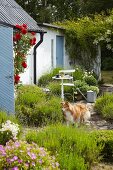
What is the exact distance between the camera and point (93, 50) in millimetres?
20656

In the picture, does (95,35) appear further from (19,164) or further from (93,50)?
(19,164)

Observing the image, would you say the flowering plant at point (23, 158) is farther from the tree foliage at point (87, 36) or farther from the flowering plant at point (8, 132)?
the tree foliage at point (87, 36)

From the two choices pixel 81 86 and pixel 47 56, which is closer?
pixel 81 86

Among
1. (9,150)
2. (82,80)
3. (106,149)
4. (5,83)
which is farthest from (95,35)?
(9,150)

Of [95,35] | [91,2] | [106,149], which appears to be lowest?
[106,149]

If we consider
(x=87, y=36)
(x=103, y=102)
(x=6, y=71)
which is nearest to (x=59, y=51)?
(x=87, y=36)

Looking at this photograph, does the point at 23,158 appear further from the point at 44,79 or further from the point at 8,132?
the point at 44,79

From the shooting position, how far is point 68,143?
7047 mm

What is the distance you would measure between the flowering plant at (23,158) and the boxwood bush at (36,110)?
425 cm

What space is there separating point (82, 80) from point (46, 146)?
35.1 feet

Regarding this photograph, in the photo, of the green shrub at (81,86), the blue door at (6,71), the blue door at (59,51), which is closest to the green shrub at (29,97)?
the blue door at (6,71)

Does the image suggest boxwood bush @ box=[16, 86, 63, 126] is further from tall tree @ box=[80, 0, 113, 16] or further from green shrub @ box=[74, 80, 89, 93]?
tall tree @ box=[80, 0, 113, 16]

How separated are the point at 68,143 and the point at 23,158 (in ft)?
6.28

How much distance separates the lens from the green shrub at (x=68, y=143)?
21.8ft
